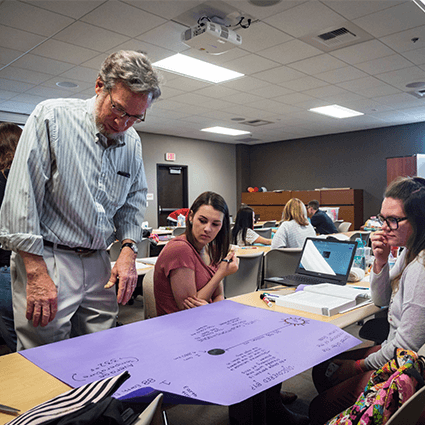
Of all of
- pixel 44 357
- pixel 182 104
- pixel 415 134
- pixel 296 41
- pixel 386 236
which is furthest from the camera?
pixel 415 134

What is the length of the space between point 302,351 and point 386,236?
727 millimetres

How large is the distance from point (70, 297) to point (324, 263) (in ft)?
5.29

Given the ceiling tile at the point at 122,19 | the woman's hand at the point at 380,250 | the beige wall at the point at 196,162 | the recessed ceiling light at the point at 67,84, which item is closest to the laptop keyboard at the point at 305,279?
the woman's hand at the point at 380,250

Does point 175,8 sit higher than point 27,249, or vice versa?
point 175,8

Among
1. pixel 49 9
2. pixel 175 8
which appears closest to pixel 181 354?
pixel 175 8

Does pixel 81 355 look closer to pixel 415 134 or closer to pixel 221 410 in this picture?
pixel 221 410

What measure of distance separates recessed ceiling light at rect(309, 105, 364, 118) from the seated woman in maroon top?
605 cm

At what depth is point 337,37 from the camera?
4.23 m

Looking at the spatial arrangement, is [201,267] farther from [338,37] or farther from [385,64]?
[385,64]

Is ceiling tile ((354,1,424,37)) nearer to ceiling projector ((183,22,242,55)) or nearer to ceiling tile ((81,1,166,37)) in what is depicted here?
ceiling projector ((183,22,242,55))

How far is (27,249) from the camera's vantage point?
4.07 feet

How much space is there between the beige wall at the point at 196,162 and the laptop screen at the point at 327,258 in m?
7.43

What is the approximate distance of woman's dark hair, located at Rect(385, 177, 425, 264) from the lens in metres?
1.53

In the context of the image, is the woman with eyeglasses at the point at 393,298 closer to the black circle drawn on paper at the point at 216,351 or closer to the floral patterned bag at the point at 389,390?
the floral patterned bag at the point at 389,390
